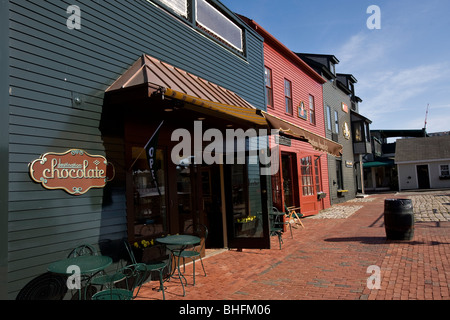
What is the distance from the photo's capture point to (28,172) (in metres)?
3.59

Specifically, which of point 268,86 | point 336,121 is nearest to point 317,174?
point 268,86

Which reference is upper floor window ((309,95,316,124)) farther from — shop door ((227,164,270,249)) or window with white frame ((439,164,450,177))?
window with white frame ((439,164,450,177))

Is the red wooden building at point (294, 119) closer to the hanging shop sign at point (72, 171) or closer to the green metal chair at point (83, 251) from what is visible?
the hanging shop sign at point (72, 171)

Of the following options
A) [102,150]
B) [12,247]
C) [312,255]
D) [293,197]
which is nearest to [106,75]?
[102,150]

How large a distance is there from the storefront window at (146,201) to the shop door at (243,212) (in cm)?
230

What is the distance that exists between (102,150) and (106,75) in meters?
1.16

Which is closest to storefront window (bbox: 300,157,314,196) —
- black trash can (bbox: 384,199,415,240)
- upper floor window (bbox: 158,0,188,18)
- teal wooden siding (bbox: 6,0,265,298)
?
black trash can (bbox: 384,199,415,240)

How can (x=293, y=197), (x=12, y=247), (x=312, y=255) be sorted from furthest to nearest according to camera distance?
1. (x=293, y=197)
2. (x=312, y=255)
3. (x=12, y=247)

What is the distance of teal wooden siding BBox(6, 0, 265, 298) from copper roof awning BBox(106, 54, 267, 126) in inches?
9.9

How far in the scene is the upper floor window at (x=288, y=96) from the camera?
12527 millimetres

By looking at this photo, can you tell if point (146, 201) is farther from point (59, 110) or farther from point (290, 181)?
point (290, 181)

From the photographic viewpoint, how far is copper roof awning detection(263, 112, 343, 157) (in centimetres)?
660

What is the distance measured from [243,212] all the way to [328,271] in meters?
3.04
